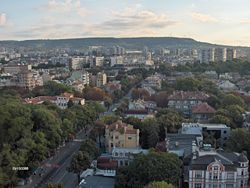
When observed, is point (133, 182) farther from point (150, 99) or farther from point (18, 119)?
point (150, 99)

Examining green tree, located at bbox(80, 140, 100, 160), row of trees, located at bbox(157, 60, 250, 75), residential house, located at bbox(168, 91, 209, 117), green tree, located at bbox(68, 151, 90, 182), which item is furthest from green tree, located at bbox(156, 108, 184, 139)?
row of trees, located at bbox(157, 60, 250, 75)

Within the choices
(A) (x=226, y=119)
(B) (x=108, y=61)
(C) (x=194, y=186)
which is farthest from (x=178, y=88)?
(B) (x=108, y=61)

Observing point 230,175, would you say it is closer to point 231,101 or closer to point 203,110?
point 203,110

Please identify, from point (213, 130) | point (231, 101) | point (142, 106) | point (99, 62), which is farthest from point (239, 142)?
point (99, 62)

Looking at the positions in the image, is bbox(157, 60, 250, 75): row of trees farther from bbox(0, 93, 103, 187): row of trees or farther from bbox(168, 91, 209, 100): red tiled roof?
bbox(0, 93, 103, 187): row of trees

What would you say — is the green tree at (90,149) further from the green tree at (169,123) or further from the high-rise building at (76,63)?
the high-rise building at (76,63)
